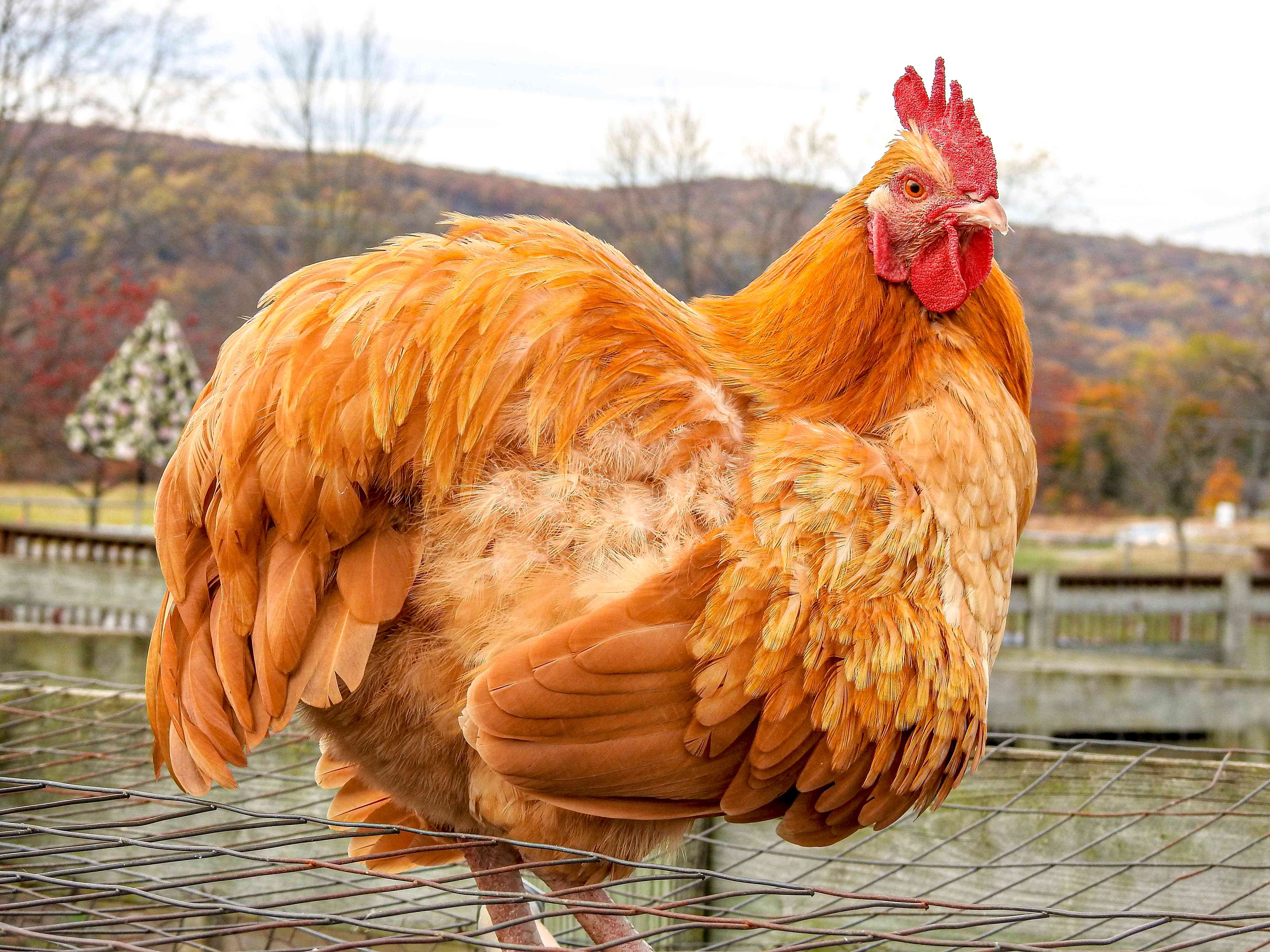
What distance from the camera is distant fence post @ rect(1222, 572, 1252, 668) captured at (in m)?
7.62

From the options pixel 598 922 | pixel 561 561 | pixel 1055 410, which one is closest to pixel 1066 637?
pixel 598 922

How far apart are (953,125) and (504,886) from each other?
198 centimetres

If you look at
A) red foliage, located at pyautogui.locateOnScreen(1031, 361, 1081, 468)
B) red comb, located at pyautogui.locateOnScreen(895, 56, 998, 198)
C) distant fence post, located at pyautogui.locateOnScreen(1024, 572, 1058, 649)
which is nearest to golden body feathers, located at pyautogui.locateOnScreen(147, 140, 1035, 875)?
red comb, located at pyautogui.locateOnScreen(895, 56, 998, 198)

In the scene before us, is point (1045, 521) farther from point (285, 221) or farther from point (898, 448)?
point (898, 448)

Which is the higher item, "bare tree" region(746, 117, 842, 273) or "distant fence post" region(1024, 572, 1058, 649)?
"bare tree" region(746, 117, 842, 273)

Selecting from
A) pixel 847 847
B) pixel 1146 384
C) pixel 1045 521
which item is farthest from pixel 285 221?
pixel 1045 521

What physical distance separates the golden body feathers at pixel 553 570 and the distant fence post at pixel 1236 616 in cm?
638

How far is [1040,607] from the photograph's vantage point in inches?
293

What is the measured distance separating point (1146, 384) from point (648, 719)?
3219cm

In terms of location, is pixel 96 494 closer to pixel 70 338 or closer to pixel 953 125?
pixel 70 338

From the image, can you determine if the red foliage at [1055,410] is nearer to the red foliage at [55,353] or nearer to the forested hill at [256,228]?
the forested hill at [256,228]

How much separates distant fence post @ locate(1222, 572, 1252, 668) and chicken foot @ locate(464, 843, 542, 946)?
677cm

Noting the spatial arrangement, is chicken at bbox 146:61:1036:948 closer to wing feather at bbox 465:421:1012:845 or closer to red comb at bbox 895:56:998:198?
wing feather at bbox 465:421:1012:845

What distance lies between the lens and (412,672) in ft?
6.70
